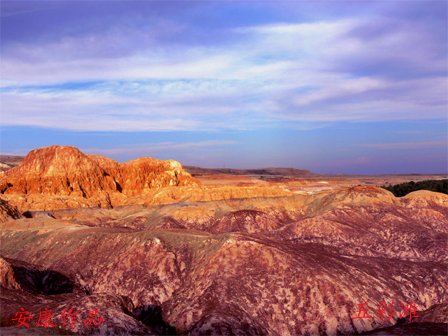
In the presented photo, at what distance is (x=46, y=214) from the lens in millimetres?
55281

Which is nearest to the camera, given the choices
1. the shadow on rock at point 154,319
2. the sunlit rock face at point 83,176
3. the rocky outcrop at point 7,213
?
the shadow on rock at point 154,319

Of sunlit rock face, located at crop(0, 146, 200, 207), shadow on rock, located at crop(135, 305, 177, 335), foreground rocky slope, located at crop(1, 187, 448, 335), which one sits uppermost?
sunlit rock face, located at crop(0, 146, 200, 207)

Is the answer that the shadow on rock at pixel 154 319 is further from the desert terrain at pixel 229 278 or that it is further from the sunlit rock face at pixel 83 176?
the sunlit rock face at pixel 83 176

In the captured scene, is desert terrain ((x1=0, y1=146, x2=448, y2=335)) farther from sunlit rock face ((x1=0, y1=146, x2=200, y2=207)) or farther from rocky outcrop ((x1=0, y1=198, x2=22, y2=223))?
sunlit rock face ((x1=0, y1=146, x2=200, y2=207))

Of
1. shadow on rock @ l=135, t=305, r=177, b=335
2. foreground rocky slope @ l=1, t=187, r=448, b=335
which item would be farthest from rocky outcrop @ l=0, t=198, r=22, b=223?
shadow on rock @ l=135, t=305, r=177, b=335

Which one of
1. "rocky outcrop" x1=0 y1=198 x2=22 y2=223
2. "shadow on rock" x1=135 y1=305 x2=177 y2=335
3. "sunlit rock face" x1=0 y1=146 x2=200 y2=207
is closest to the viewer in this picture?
"shadow on rock" x1=135 y1=305 x2=177 y2=335

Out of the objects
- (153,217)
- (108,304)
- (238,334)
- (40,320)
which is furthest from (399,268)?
(153,217)

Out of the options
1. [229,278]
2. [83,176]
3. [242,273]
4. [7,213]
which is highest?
[83,176]

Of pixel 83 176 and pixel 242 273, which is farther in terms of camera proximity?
pixel 83 176

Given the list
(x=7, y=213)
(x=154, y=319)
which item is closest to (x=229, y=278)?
(x=154, y=319)

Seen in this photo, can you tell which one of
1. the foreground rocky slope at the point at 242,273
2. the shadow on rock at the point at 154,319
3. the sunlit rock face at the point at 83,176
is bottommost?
the shadow on rock at the point at 154,319

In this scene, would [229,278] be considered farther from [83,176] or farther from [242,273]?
[83,176]

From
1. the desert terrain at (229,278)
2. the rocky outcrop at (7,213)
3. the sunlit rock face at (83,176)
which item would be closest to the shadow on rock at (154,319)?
the desert terrain at (229,278)

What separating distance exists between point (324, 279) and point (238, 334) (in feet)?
26.2
